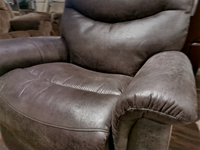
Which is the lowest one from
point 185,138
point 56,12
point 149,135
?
point 185,138

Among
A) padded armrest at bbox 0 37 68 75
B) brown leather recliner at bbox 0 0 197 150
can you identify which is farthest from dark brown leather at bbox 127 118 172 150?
padded armrest at bbox 0 37 68 75

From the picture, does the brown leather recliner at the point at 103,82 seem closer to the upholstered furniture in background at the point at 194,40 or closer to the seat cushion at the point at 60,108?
the seat cushion at the point at 60,108

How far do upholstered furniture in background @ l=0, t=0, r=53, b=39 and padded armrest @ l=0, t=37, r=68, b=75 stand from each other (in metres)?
0.58

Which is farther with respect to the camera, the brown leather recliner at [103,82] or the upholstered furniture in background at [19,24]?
the upholstered furniture in background at [19,24]

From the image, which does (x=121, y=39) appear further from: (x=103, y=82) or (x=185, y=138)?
(x=185, y=138)

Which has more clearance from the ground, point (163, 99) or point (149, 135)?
point (163, 99)

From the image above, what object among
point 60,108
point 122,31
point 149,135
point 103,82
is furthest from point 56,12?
point 149,135

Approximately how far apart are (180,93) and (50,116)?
0.43m

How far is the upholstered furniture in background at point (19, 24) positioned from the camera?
1457 mm

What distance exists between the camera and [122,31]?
0.91m

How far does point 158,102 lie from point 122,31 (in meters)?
0.59

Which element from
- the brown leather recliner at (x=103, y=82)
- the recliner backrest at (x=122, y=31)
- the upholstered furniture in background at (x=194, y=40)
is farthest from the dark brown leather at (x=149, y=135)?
the upholstered furniture in background at (x=194, y=40)

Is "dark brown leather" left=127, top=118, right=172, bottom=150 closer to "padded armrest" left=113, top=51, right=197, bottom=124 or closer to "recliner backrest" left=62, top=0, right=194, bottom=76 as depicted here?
"padded armrest" left=113, top=51, right=197, bottom=124

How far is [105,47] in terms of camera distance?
0.95 metres
